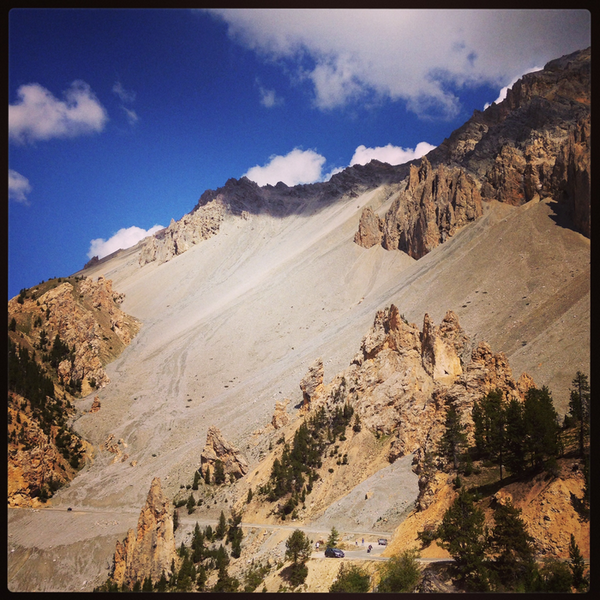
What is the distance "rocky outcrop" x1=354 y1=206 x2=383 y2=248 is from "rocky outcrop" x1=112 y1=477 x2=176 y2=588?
2078 inches

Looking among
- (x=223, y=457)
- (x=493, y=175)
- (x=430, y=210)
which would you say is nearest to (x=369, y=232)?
(x=430, y=210)

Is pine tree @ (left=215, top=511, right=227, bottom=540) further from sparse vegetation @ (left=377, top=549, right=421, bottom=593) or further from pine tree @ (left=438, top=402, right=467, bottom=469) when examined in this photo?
sparse vegetation @ (left=377, top=549, right=421, bottom=593)

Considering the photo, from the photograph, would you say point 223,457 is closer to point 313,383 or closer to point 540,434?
point 313,383

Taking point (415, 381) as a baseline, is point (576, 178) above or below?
above

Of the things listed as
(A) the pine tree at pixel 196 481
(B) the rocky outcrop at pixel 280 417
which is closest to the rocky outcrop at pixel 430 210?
(B) the rocky outcrop at pixel 280 417

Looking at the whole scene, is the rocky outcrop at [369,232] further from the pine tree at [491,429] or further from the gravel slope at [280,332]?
the pine tree at [491,429]

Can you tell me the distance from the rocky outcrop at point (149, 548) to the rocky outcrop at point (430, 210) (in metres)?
45.9

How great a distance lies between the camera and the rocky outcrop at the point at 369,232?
6588 centimetres

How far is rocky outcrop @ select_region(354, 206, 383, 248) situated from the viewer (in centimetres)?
6588

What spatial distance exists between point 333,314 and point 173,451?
85.1 feet

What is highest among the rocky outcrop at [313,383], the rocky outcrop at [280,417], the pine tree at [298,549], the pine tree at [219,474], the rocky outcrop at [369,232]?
the rocky outcrop at [369,232]

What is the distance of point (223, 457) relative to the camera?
2655 cm

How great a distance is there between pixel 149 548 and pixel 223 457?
998 cm

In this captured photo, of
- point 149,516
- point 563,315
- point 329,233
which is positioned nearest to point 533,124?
point 329,233
